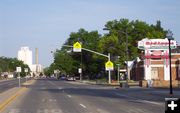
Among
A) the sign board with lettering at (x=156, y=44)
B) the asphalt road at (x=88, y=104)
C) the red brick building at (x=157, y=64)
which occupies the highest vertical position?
the sign board with lettering at (x=156, y=44)

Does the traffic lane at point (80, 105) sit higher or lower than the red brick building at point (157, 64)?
lower

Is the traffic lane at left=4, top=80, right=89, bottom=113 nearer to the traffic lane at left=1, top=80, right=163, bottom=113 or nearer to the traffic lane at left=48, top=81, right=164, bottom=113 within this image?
the traffic lane at left=1, top=80, right=163, bottom=113

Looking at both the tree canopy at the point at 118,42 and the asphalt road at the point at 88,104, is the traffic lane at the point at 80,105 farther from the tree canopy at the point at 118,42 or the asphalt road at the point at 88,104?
the tree canopy at the point at 118,42

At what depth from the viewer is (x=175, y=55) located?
8456cm

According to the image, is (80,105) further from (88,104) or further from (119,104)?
(119,104)

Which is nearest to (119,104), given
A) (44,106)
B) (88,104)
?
(88,104)

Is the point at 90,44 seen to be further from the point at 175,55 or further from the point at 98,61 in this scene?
the point at 175,55

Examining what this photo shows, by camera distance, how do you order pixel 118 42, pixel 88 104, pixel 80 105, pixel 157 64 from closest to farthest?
1. pixel 80 105
2. pixel 88 104
3. pixel 157 64
4. pixel 118 42

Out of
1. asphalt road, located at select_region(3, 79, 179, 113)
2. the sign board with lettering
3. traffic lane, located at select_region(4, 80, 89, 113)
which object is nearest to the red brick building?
the sign board with lettering

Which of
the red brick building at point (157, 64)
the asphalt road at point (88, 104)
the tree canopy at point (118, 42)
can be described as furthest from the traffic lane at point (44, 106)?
the tree canopy at point (118, 42)

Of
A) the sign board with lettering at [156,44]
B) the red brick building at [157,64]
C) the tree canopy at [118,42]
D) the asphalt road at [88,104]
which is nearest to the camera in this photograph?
the asphalt road at [88,104]

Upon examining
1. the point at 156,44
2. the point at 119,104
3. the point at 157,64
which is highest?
the point at 156,44

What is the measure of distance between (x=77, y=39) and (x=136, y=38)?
38326 mm

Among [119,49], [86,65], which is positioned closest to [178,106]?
[119,49]
